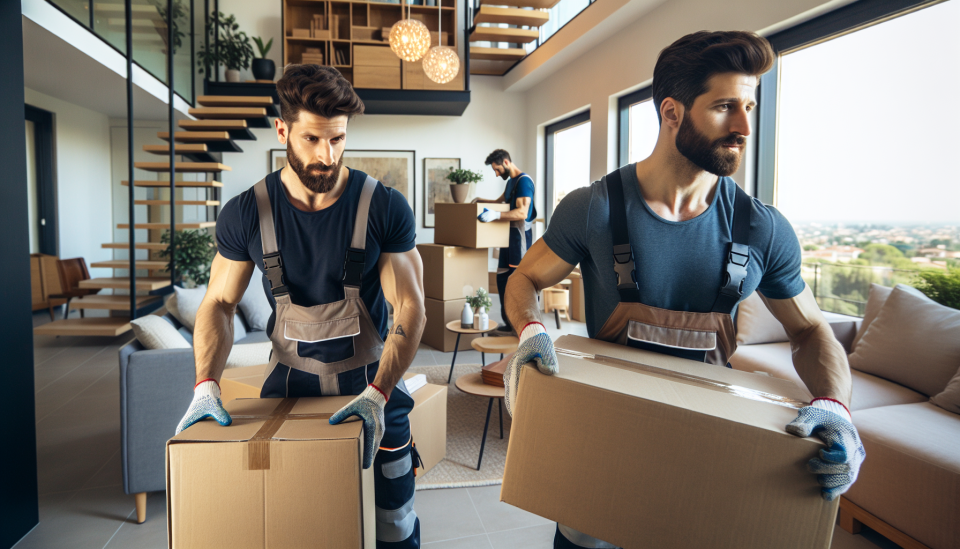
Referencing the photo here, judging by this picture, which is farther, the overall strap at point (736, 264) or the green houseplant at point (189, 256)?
the green houseplant at point (189, 256)

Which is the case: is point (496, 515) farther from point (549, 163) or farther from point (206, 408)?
point (549, 163)

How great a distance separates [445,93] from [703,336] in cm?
653

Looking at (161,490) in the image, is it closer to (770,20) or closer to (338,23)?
(770,20)

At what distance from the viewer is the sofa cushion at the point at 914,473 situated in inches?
67.8

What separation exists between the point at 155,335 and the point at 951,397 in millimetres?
3348

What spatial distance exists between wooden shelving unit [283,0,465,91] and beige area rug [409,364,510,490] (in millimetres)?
4832

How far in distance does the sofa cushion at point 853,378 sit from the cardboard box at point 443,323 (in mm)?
2415

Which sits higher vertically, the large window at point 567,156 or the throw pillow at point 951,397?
the large window at point 567,156

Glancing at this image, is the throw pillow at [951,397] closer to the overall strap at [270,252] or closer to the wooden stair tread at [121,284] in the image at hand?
the overall strap at [270,252]

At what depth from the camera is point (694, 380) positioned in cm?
96

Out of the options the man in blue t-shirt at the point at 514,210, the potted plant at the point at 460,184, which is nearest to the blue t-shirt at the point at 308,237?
the man in blue t-shirt at the point at 514,210

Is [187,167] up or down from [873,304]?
up

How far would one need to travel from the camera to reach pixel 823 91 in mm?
3338

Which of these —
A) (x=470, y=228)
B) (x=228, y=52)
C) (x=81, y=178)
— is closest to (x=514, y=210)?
(x=470, y=228)
